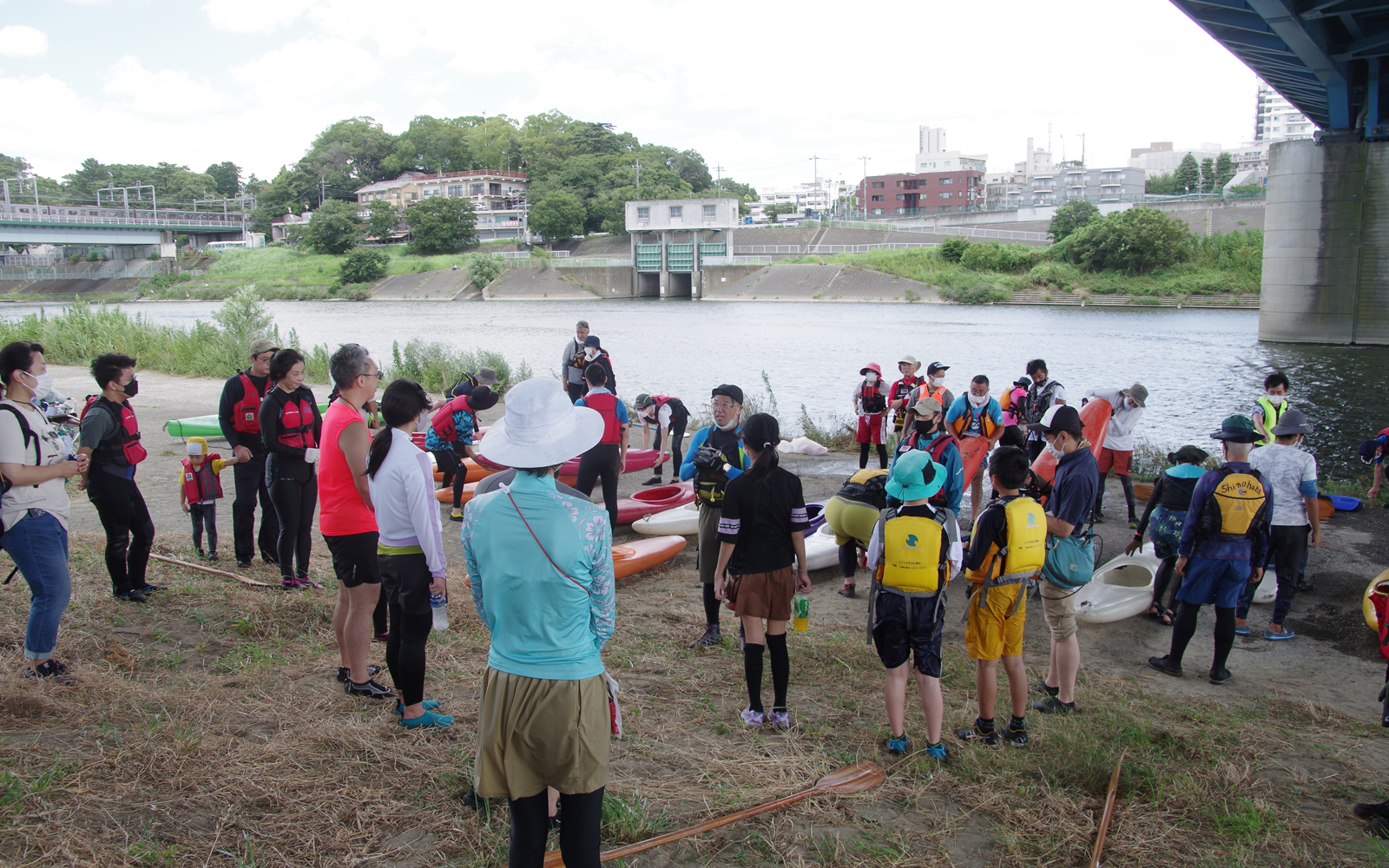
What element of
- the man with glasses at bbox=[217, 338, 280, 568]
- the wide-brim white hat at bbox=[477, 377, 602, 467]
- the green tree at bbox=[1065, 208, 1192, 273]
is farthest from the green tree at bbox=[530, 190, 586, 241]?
the wide-brim white hat at bbox=[477, 377, 602, 467]

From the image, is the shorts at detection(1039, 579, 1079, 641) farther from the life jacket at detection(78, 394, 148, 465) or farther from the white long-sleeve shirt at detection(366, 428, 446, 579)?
the life jacket at detection(78, 394, 148, 465)

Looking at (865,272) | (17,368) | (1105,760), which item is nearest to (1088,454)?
(1105,760)

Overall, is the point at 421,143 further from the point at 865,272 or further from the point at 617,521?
the point at 617,521

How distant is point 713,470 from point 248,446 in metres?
3.67

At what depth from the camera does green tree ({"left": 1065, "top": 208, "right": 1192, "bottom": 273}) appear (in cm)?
5222

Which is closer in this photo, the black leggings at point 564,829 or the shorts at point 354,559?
the black leggings at point 564,829

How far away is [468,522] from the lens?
2.43 metres

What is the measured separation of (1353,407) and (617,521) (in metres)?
21.7

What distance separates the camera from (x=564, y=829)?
2393 mm

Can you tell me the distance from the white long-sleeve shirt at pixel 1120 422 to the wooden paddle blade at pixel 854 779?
5904mm

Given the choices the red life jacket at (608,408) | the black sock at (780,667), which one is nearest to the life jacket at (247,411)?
the red life jacket at (608,408)

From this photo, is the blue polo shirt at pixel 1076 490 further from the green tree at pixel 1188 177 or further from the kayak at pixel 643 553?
the green tree at pixel 1188 177

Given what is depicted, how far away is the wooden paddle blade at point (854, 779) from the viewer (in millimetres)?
3586

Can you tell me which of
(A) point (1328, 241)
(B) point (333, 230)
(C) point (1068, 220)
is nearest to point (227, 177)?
(B) point (333, 230)
